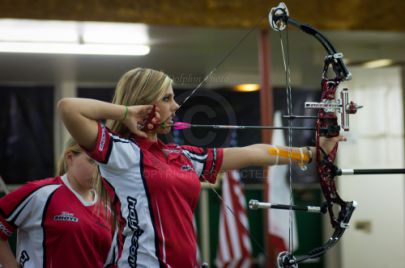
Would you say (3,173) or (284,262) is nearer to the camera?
(284,262)

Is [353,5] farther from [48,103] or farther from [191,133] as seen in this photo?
[191,133]

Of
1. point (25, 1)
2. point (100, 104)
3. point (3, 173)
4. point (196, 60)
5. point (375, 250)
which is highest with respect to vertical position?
point (25, 1)

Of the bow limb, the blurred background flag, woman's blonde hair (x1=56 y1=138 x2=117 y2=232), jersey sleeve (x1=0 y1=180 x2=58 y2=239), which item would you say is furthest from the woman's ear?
the blurred background flag

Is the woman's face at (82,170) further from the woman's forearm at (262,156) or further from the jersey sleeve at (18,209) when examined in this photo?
the woman's forearm at (262,156)

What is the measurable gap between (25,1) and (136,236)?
6.14 feet

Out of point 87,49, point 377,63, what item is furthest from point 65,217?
point 377,63

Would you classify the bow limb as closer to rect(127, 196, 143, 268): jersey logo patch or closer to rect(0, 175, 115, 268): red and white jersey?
rect(127, 196, 143, 268): jersey logo patch

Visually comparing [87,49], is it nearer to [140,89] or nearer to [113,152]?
[140,89]

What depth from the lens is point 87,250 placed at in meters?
2.25

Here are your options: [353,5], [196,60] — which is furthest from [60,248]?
[353,5]

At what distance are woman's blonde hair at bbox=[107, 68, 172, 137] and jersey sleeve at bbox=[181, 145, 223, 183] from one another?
0.64 ft

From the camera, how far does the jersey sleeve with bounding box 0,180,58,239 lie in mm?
2174

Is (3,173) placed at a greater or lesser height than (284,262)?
greater

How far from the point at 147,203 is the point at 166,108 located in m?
0.26
